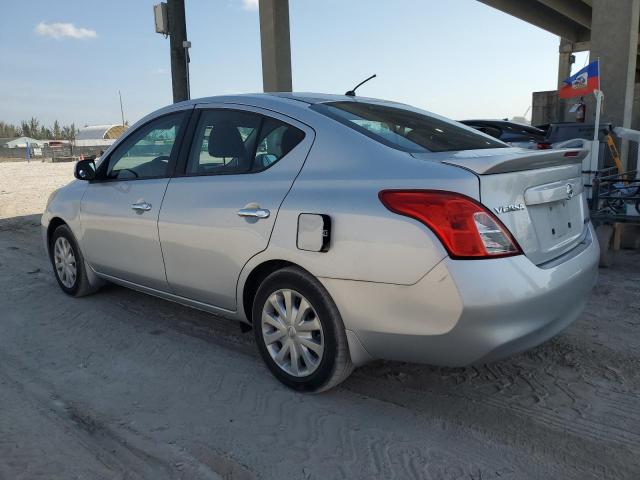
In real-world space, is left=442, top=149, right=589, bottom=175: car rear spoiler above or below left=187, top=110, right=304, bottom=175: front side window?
below

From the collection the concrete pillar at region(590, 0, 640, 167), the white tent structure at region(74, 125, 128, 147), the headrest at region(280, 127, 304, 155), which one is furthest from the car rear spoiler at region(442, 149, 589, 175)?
the white tent structure at region(74, 125, 128, 147)

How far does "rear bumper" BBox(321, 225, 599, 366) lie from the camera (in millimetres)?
2311

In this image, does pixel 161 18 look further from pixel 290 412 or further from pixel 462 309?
pixel 462 309

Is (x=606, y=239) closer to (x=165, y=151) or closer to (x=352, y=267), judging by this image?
(x=352, y=267)

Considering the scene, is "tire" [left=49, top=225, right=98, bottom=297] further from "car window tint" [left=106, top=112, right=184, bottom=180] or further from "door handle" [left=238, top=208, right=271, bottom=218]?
"door handle" [left=238, top=208, right=271, bottom=218]

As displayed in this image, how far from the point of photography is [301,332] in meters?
2.92

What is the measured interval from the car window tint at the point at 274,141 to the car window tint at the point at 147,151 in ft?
2.76

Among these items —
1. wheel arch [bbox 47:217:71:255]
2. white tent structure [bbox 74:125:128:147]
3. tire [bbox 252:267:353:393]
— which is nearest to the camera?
tire [bbox 252:267:353:393]

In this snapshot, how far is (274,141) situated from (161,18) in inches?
236

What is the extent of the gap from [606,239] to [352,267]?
3858 mm

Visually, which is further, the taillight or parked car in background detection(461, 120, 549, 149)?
parked car in background detection(461, 120, 549, 149)

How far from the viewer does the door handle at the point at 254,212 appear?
116 inches

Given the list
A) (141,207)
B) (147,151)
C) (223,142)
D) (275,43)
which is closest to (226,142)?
(223,142)

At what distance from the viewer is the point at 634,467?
90.1 inches
